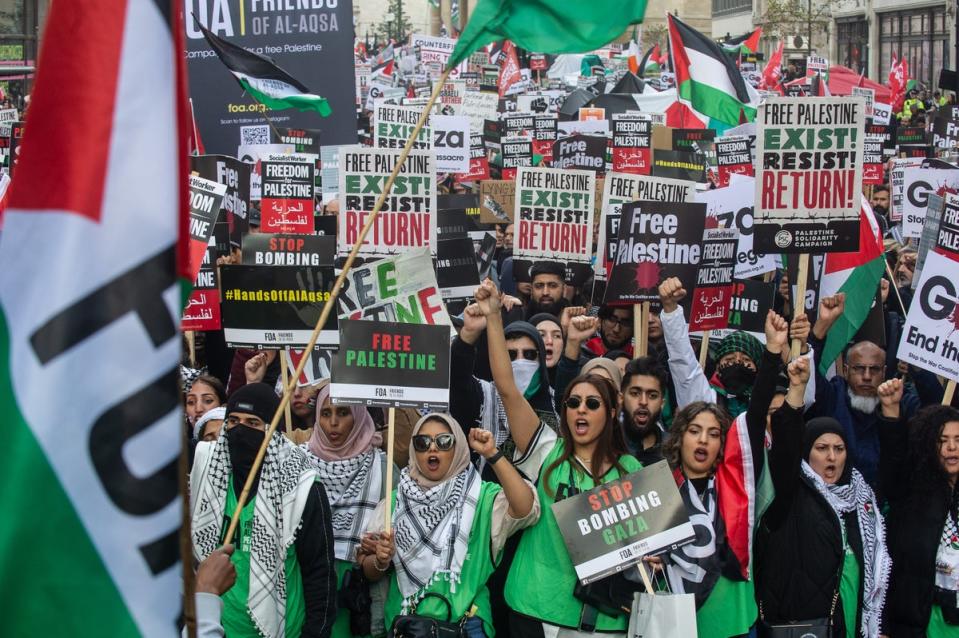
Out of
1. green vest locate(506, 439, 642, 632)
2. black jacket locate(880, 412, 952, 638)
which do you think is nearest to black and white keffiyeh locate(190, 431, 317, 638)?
green vest locate(506, 439, 642, 632)

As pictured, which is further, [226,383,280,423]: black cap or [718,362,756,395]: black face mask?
[718,362,756,395]: black face mask

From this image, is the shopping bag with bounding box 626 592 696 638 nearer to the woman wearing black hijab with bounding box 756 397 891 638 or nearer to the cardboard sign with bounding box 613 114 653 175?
the woman wearing black hijab with bounding box 756 397 891 638

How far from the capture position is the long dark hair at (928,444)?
19.0 ft

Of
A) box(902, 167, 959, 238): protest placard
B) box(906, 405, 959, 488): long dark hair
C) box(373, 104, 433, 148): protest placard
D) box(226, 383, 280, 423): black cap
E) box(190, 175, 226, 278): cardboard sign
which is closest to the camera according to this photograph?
box(226, 383, 280, 423): black cap

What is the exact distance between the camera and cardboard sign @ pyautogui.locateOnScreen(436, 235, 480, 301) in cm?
893

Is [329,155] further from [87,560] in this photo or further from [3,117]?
[87,560]

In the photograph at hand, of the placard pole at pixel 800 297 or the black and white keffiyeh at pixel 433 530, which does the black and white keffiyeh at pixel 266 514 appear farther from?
the placard pole at pixel 800 297

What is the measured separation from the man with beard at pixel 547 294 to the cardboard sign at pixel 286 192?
8.12ft

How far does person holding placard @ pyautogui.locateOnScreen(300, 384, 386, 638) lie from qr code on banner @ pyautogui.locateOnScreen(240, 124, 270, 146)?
9953 mm

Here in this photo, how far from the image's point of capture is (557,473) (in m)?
5.18

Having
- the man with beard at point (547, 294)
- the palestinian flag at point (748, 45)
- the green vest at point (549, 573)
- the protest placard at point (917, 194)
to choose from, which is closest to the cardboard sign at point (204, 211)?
the man with beard at point (547, 294)

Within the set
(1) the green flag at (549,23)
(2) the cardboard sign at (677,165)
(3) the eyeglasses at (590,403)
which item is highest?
(1) the green flag at (549,23)

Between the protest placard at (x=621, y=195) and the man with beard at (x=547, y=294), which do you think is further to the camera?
the protest placard at (x=621, y=195)

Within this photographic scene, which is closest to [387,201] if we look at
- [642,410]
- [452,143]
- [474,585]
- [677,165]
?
[642,410]
